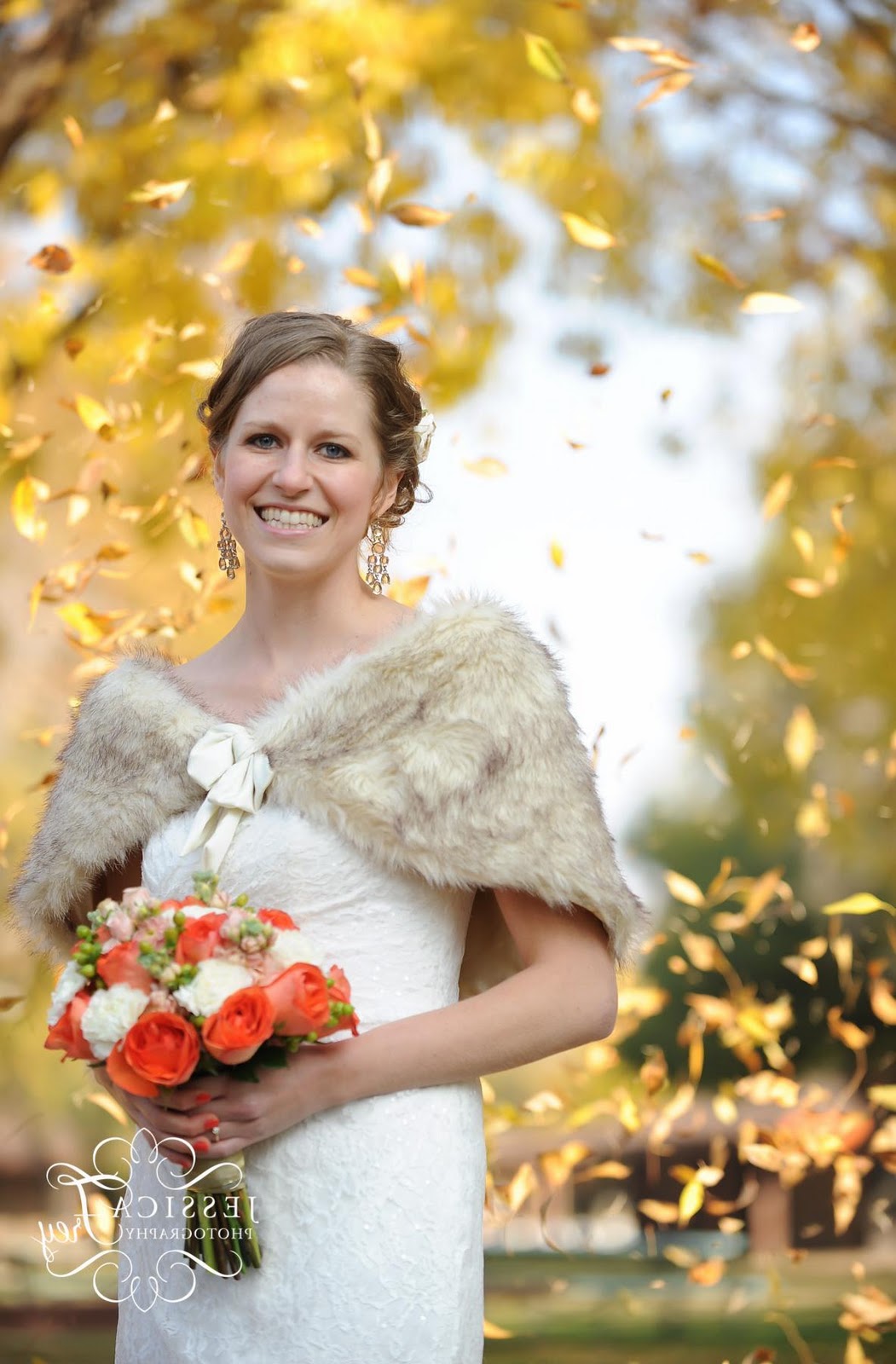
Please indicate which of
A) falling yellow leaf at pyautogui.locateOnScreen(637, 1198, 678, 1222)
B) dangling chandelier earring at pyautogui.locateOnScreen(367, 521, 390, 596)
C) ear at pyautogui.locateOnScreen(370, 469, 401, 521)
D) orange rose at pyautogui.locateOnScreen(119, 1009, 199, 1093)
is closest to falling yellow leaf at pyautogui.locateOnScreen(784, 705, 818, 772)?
falling yellow leaf at pyautogui.locateOnScreen(637, 1198, 678, 1222)

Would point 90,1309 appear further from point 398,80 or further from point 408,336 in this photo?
point 398,80

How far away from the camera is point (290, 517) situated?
1.99 metres

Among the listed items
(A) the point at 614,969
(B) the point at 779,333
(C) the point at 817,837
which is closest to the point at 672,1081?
(C) the point at 817,837

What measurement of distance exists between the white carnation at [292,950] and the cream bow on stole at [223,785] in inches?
10.4

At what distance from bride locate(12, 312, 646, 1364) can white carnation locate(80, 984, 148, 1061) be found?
0.13m

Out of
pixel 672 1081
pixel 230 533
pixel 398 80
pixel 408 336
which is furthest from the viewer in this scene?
pixel 672 1081

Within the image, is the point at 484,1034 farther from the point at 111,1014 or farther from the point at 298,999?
the point at 111,1014

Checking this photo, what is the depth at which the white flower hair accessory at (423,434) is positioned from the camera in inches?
84.9

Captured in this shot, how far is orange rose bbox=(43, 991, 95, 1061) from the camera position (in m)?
1.70

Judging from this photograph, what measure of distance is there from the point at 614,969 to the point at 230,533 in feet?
2.80

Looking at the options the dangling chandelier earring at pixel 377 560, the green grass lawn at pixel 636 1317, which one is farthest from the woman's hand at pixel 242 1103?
the green grass lawn at pixel 636 1317

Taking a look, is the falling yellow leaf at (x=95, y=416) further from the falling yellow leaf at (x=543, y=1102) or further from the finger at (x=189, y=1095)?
the finger at (x=189, y=1095)

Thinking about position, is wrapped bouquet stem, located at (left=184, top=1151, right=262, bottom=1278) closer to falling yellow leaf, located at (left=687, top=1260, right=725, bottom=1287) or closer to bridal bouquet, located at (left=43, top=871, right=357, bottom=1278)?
bridal bouquet, located at (left=43, top=871, right=357, bottom=1278)

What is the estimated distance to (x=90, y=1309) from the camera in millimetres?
4012
